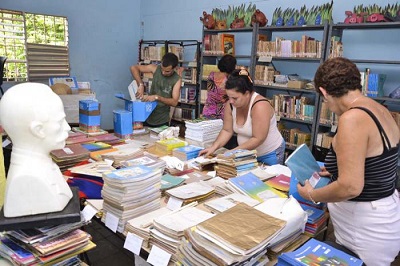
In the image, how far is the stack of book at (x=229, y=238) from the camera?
1.08 meters

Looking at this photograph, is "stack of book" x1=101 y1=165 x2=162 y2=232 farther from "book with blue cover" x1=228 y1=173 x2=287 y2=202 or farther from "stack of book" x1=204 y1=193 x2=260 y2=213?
"book with blue cover" x1=228 y1=173 x2=287 y2=202

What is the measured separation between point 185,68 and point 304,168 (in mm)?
4184

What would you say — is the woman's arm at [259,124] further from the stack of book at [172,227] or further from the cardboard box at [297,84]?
the cardboard box at [297,84]

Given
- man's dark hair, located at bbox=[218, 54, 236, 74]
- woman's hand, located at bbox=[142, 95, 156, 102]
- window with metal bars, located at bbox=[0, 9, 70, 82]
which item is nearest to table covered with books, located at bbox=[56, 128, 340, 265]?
woman's hand, located at bbox=[142, 95, 156, 102]

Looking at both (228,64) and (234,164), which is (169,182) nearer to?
(234,164)

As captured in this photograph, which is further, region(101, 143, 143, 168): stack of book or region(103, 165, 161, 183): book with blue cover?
region(101, 143, 143, 168): stack of book

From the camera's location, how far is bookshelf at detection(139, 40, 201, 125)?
5.41 m

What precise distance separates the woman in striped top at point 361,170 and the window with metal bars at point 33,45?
5.24 meters

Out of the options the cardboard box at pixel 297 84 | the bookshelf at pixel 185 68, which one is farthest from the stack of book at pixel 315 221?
the bookshelf at pixel 185 68

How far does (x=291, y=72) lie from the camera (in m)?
4.49

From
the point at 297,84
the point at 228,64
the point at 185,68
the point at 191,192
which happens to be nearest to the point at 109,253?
the point at 191,192

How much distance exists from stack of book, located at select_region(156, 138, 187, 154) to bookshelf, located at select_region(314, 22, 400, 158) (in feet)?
5.92

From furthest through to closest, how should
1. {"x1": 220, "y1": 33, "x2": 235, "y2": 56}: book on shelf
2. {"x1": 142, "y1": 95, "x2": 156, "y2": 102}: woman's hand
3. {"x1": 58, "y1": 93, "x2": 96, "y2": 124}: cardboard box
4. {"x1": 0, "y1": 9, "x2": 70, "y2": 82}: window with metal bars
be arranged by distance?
{"x1": 0, "y1": 9, "x2": 70, "y2": 82}: window with metal bars
{"x1": 220, "y1": 33, "x2": 235, "y2": 56}: book on shelf
{"x1": 58, "y1": 93, "x2": 96, "y2": 124}: cardboard box
{"x1": 142, "y1": 95, "x2": 156, "y2": 102}: woman's hand

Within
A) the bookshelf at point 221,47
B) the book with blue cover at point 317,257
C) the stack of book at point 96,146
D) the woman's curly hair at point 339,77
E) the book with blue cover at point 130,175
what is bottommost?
the book with blue cover at point 317,257
